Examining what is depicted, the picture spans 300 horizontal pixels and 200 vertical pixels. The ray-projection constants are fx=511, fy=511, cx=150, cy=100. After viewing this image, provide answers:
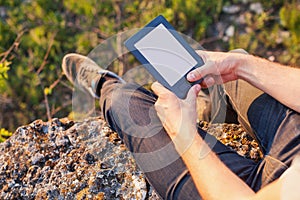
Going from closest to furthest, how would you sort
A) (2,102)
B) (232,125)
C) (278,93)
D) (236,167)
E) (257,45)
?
(236,167), (278,93), (232,125), (2,102), (257,45)

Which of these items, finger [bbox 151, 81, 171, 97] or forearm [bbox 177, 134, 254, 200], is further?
finger [bbox 151, 81, 171, 97]

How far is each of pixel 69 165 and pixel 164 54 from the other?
1.97ft

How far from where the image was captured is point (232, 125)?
7.27ft

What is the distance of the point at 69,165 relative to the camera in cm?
210

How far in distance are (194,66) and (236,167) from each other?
0.45 metres

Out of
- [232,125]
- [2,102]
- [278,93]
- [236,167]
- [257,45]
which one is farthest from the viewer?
[257,45]

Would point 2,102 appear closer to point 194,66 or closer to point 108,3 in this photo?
point 108,3

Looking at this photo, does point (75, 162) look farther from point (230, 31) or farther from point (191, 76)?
point (230, 31)

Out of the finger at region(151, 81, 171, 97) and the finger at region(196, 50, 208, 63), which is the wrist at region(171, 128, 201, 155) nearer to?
the finger at region(151, 81, 171, 97)

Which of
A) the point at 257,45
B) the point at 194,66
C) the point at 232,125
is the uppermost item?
→ the point at 194,66

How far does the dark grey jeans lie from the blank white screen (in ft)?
0.48

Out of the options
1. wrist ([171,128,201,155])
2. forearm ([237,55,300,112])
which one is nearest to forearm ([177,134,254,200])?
wrist ([171,128,201,155])

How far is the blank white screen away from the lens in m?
1.99

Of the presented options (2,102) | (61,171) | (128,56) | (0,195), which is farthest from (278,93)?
(2,102)
